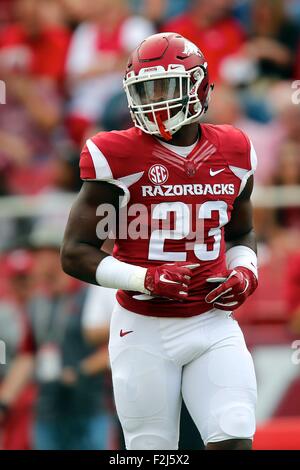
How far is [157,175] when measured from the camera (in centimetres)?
468

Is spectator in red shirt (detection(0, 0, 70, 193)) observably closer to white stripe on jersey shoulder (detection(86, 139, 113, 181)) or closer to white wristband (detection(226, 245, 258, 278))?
white wristband (detection(226, 245, 258, 278))

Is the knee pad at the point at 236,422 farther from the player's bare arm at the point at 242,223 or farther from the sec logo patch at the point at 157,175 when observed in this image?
the sec logo patch at the point at 157,175

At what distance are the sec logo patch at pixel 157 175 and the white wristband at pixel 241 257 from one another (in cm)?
55

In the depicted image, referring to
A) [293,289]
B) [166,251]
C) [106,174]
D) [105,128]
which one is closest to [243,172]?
[166,251]

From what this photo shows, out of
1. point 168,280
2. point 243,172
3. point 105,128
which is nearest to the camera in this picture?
point 168,280

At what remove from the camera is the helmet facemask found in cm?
465

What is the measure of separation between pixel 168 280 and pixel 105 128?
4659 mm

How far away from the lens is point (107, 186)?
4.67 meters

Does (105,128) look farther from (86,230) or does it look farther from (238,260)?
(86,230)

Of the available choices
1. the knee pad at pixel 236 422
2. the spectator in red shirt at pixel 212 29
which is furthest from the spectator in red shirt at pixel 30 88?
the knee pad at pixel 236 422

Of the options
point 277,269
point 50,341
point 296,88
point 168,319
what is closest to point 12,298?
point 50,341

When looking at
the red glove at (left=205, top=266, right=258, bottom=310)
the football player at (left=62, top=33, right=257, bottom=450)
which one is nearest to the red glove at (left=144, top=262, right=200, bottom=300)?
the football player at (left=62, top=33, right=257, bottom=450)

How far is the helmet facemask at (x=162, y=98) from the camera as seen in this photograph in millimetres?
4648
